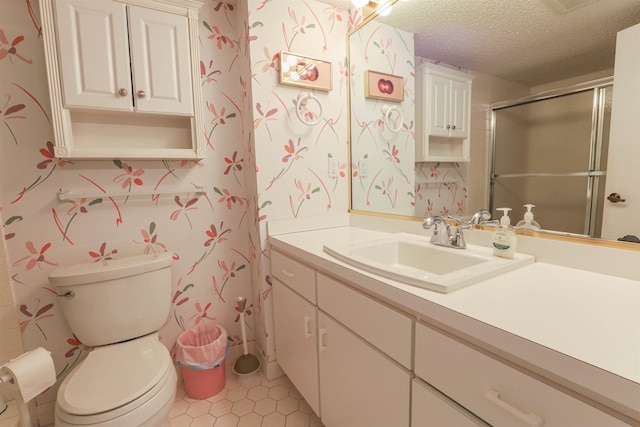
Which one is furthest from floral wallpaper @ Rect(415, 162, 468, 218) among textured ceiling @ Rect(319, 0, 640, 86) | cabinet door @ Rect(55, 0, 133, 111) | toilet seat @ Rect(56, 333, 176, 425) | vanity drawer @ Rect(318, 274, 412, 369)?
cabinet door @ Rect(55, 0, 133, 111)

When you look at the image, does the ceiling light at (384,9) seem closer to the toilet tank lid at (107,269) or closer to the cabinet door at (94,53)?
the cabinet door at (94,53)

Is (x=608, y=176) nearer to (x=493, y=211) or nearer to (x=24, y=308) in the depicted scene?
(x=493, y=211)

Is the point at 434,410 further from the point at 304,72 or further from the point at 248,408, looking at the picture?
the point at 304,72

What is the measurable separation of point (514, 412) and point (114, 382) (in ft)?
4.14

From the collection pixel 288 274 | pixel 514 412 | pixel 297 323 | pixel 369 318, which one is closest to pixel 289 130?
pixel 288 274

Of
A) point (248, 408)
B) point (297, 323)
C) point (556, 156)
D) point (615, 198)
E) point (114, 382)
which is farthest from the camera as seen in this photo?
point (248, 408)

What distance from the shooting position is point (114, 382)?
3.56ft

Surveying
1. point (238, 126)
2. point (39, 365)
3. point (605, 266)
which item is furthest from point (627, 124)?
point (39, 365)

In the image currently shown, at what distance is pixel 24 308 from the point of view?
1372 millimetres

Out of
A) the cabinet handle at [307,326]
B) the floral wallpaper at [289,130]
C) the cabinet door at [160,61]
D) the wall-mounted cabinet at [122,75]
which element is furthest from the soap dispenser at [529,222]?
the cabinet door at [160,61]

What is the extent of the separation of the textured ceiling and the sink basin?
63 cm

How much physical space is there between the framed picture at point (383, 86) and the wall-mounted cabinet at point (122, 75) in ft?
3.02

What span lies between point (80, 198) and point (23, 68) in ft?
1.96

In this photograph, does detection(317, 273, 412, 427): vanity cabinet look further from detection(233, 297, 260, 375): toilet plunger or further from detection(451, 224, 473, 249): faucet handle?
detection(233, 297, 260, 375): toilet plunger
